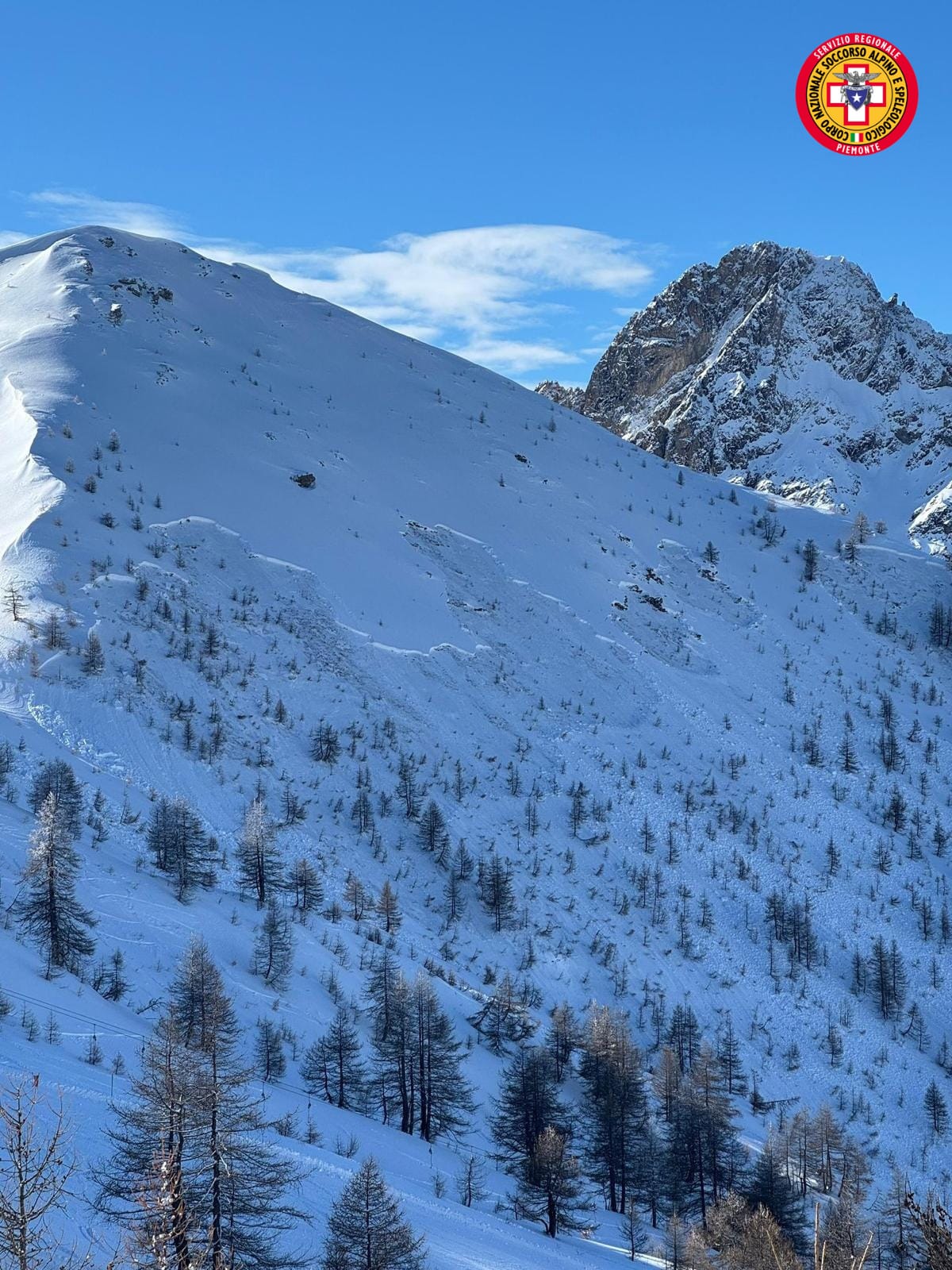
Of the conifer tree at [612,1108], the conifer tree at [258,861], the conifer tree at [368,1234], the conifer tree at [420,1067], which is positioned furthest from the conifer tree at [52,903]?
the conifer tree at [612,1108]

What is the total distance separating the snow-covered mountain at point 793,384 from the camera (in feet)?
492

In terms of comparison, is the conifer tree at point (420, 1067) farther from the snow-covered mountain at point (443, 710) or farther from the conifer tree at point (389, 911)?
the conifer tree at point (389, 911)

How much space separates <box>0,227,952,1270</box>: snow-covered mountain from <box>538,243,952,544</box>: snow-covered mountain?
36950 mm

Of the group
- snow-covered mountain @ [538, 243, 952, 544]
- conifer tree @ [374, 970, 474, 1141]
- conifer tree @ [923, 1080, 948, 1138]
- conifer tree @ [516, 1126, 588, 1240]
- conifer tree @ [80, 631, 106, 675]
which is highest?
snow-covered mountain @ [538, 243, 952, 544]

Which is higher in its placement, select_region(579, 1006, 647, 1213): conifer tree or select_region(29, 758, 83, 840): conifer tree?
select_region(29, 758, 83, 840): conifer tree

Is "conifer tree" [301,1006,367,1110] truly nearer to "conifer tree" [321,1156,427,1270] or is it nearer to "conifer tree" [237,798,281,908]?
"conifer tree" [237,798,281,908]

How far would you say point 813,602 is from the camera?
96.1 m

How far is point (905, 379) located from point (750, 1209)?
162012 mm

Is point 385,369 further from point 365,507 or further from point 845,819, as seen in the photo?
point 845,819

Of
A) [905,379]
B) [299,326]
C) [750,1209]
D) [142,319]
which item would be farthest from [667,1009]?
[905,379]

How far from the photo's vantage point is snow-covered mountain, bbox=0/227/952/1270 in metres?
37.6

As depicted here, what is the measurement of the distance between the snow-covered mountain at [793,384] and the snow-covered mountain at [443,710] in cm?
3695

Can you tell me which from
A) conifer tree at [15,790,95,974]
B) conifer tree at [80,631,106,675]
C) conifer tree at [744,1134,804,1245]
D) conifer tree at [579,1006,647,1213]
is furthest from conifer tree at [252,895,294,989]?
conifer tree at [80,631,106,675]

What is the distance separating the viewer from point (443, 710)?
211 feet
